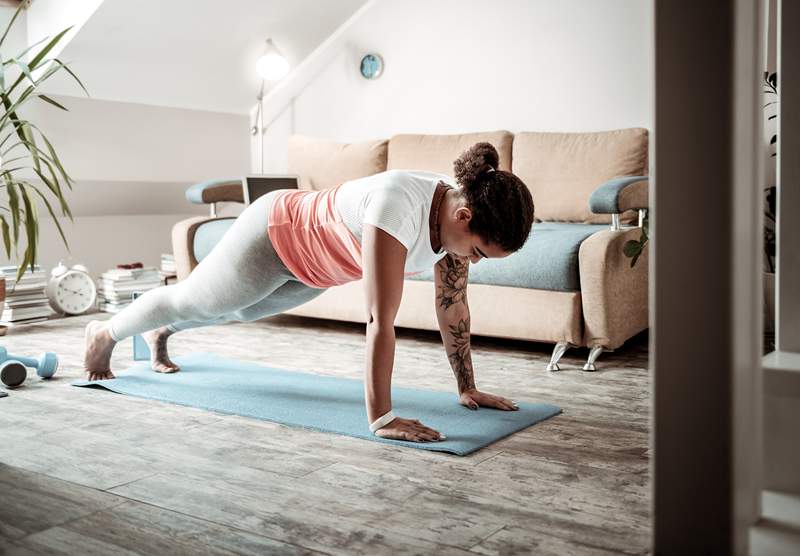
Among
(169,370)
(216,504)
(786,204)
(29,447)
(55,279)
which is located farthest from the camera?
(55,279)

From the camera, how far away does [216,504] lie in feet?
5.71

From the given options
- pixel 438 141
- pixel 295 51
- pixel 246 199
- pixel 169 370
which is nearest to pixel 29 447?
pixel 169 370

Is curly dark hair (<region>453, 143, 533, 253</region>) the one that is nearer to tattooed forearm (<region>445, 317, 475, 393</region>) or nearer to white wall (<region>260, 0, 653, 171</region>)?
tattooed forearm (<region>445, 317, 475, 393</region>)

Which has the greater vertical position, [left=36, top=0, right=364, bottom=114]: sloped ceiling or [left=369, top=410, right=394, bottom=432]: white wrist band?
[left=36, top=0, right=364, bottom=114]: sloped ceiling

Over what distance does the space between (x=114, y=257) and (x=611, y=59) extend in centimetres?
326

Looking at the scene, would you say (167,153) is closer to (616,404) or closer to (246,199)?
(246,199)

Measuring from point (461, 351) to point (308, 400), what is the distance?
1.75 ft

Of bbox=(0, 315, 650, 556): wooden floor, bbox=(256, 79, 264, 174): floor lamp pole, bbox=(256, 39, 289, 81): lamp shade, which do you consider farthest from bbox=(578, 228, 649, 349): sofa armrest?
bbox=(256, 79, 264, 174): floor lamp pole

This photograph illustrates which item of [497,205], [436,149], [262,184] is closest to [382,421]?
[497,205]

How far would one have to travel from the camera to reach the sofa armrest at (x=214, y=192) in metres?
4.34

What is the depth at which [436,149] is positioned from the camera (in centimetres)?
442

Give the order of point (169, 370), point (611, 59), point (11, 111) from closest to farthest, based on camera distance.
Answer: point (11, 111) → point (169, 370) → point (611, 59)

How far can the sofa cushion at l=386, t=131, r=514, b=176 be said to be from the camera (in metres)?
4.22

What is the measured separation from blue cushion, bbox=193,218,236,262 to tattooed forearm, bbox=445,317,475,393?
6.28ft
